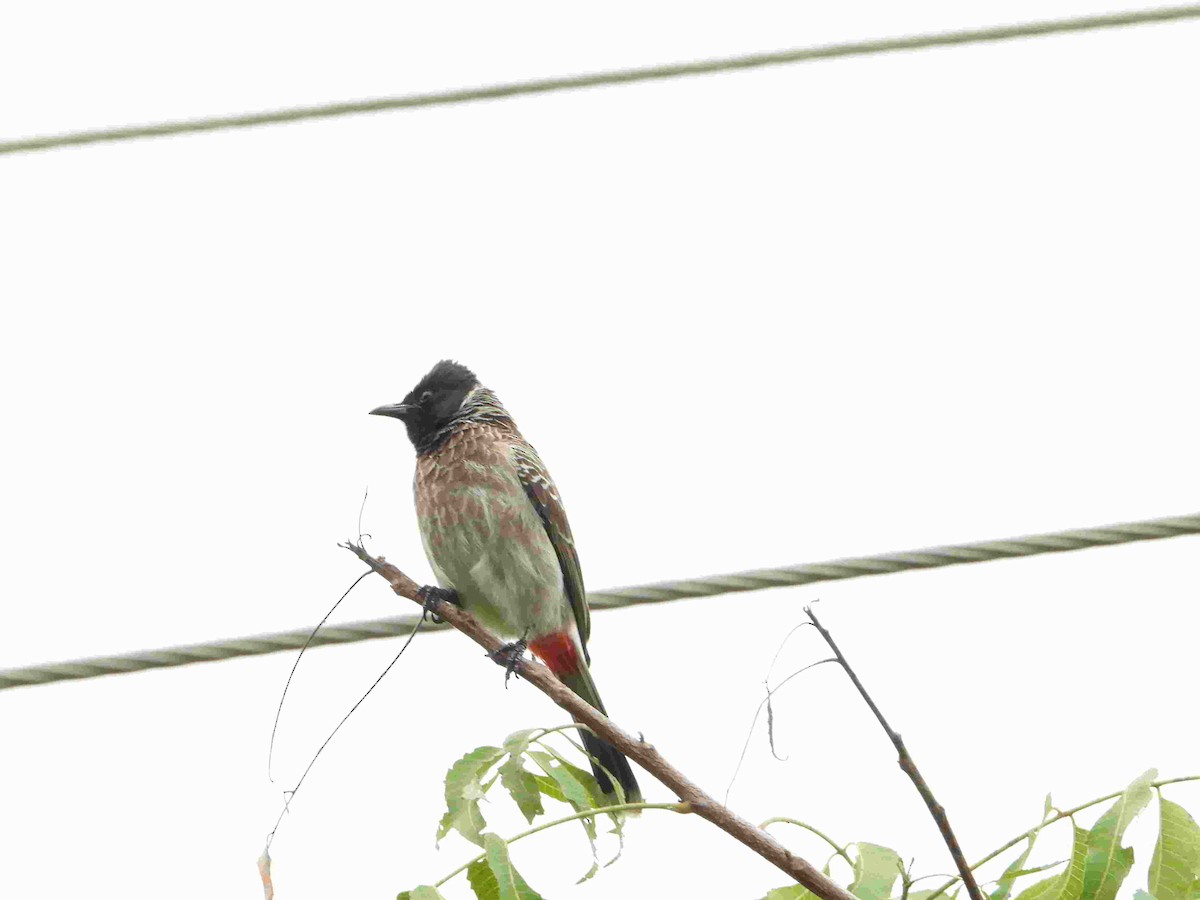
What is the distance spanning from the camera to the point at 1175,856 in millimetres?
1953

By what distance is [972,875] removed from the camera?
5.54 feet

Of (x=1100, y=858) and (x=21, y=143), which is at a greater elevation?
(x=21, y=143)

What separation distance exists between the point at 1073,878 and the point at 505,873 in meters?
0.74

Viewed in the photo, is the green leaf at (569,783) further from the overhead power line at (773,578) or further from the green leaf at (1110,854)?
the overhead power line at (773,578)

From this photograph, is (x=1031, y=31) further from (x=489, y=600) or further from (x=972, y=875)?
(x=972, y=875)

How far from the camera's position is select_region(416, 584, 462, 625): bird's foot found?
2.70m

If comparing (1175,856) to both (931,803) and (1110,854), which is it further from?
(931,803)

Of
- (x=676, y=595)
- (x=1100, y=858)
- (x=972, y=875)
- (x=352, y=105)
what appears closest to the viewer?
(x=972, y=875)

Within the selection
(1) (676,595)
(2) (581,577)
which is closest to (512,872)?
(1) (676,595)

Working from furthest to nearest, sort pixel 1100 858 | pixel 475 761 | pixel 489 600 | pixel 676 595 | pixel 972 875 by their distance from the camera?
1. pixel 489 600
2. pixel 676 595
3. pixel 475 761
4. pixel 1100 858
5. pixel 972 875

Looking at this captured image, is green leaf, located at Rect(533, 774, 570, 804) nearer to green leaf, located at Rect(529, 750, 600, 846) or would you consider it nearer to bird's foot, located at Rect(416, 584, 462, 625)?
green leaf, located at Rect(529, 750, 600, 846)

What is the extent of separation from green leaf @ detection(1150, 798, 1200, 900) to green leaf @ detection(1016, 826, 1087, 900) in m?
0.09

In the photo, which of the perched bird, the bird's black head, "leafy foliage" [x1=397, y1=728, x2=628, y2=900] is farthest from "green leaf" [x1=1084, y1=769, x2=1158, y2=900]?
the bird's black head

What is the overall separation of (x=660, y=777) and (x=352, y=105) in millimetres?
3791
